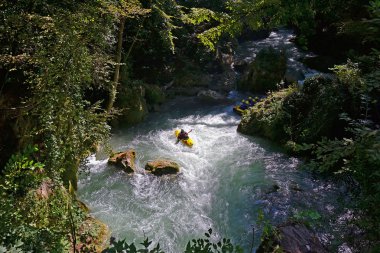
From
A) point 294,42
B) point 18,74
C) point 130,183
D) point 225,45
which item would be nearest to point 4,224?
point 18,74

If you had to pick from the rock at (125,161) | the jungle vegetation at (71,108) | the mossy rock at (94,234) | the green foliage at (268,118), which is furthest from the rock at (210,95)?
the mossy rock at (94,234)

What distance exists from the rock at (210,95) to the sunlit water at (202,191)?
387cm

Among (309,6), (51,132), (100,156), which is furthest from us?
(100,156)

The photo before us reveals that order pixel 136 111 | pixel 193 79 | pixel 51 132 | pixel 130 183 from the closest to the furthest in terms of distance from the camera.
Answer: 1. pixel 51 132
2. pixel 130 183
3. pixel 136 111
4. pixel 193 79

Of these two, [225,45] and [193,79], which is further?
[225,45]

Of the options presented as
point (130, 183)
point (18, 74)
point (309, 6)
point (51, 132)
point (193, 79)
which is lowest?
point (130, 183)

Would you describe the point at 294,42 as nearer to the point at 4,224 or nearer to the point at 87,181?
the point at 87,181

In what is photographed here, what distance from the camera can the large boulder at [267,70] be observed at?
13.8 metres

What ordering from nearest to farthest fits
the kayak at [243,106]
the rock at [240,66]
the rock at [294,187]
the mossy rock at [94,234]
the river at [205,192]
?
the mossy rock at [94,234]
the river at [205,192]
the rock at [294,187]
the kayak at [243,106]
the rock at [240,66]

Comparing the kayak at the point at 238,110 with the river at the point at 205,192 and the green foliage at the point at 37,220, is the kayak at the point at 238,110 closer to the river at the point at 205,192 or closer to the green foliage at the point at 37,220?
the river at the point at 205,192

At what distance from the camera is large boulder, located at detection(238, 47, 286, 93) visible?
13.8 meters

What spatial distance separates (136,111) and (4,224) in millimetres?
8664

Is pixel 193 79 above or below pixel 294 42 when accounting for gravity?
below

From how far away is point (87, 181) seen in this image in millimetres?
7742
